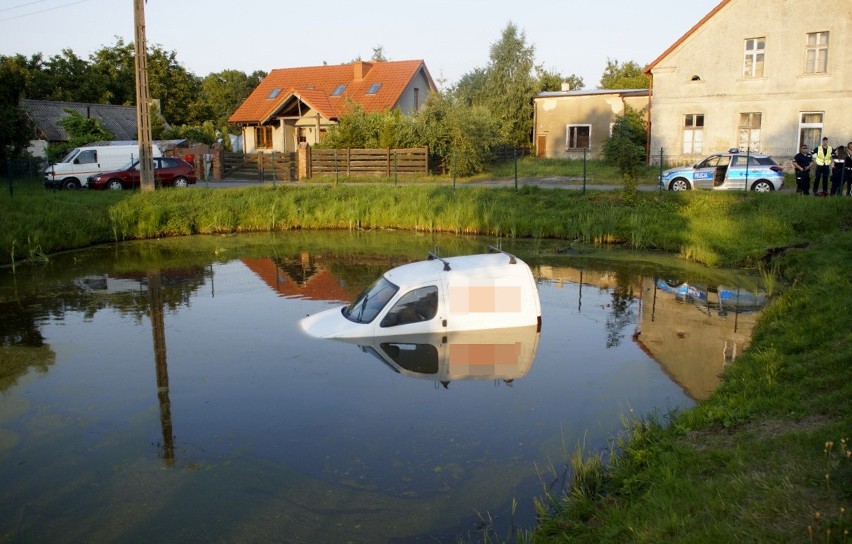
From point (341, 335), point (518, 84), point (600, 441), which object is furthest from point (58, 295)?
point (518, 84)

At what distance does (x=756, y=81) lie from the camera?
35.8m

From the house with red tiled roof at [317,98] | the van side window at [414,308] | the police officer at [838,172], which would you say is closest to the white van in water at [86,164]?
the house with red tiled roof at [317,98]

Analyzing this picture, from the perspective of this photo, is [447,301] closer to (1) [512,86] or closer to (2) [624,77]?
(1) [512,86]

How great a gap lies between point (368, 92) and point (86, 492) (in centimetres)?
4815

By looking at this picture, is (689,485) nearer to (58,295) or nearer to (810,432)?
(810,432)

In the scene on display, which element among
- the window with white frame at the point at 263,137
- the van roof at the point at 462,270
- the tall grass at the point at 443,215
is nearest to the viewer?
the van roof at the point at 462,270

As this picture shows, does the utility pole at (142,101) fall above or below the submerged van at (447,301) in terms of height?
above

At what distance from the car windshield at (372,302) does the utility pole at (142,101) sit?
17741 millimetres

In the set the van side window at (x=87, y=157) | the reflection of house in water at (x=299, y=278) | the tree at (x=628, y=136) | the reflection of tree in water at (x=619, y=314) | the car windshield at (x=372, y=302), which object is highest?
the tree at (x=628, y=136)

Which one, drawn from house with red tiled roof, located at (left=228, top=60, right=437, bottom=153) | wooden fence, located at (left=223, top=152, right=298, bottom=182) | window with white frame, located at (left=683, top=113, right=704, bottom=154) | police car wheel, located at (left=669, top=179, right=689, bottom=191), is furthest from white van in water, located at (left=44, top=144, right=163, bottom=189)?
window with white frame, located at (left=683, top=113, right=704, bottom=154)

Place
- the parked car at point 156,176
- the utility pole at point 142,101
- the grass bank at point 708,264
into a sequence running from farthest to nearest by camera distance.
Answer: the parked car at point 156,176
the utility pole at point 142,101
the grass bank at point 708,264

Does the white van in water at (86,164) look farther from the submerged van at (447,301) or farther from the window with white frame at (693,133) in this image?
the window with white frame at (693,133)

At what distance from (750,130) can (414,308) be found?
30.1 metres

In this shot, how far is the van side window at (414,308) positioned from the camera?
11.9m
